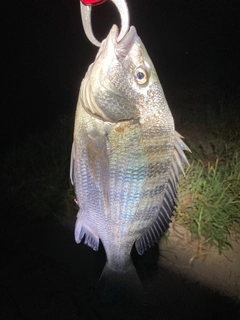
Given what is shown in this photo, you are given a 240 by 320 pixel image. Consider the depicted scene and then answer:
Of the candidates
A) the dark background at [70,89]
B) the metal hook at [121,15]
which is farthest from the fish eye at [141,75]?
the dark background at [70,89]

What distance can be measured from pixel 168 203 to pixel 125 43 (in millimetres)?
761

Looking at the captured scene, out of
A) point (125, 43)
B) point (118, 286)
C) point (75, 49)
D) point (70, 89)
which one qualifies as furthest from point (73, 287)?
point (75, 49)

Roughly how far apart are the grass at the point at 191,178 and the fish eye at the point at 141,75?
2.06m

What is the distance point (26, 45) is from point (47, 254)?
192 inches

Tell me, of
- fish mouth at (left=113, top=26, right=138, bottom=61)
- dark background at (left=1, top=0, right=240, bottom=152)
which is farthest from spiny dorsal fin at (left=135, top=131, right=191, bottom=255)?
dark background at (left=1, top=0, right=240, bottom=152)

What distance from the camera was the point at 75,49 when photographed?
7.09 meters

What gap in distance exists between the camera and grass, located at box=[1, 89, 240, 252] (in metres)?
3.15

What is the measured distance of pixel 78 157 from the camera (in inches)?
58.1

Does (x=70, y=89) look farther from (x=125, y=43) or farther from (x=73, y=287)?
(x=125, y=43)

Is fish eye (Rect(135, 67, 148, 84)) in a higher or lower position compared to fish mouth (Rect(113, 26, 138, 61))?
lower

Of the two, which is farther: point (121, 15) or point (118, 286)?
point (118, 286)

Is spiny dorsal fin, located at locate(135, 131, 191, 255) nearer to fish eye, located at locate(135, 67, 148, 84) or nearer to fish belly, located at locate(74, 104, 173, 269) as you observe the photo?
fish belly, located at locate(74, 104, 173, 269)

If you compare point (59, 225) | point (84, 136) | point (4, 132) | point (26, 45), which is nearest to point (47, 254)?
point (59, 225)

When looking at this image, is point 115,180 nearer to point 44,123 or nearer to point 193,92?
point 44,123
